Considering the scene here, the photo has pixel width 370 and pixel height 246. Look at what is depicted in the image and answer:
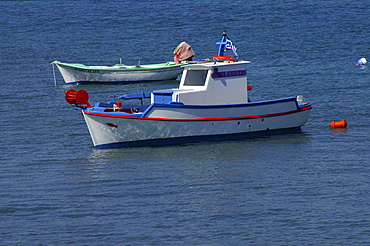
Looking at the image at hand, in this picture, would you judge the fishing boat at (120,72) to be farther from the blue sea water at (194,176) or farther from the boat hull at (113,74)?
the blue sea water at (194,176)

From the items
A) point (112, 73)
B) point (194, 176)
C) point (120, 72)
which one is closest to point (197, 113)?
point (194, 176)

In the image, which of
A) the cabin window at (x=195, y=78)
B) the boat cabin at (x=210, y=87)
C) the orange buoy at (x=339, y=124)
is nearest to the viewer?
the boat cabin at (x=210, y=87)

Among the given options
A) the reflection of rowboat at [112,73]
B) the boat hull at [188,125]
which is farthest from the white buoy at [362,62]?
the boat hull at [188,125]

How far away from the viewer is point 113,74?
1575 inches

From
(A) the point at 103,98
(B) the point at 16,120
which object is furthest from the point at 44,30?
(B) the point at 16,120

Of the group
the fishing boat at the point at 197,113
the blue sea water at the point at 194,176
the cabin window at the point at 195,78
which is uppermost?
the cabin window at the point at 195,78

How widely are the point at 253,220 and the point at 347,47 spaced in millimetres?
37460

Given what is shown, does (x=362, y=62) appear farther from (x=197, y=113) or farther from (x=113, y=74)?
(x=197, y=113)

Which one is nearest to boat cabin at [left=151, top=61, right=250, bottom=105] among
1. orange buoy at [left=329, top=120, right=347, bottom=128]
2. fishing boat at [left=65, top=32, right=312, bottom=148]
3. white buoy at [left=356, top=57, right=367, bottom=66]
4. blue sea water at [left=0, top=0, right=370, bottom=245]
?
fishing boat at [left=65, top=32, right=312, bottom=148]

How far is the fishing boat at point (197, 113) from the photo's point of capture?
23.0 meters

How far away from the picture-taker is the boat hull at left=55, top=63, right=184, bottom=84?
39969 millimetres

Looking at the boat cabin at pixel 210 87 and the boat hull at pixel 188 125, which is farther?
the boat cabin at pixel 210 87

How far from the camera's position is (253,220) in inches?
633

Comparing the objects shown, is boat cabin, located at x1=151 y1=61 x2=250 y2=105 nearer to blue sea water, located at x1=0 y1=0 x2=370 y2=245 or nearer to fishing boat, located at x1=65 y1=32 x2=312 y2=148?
fishing boat, located at x1=65 y1=32 x2=312 y2=148
